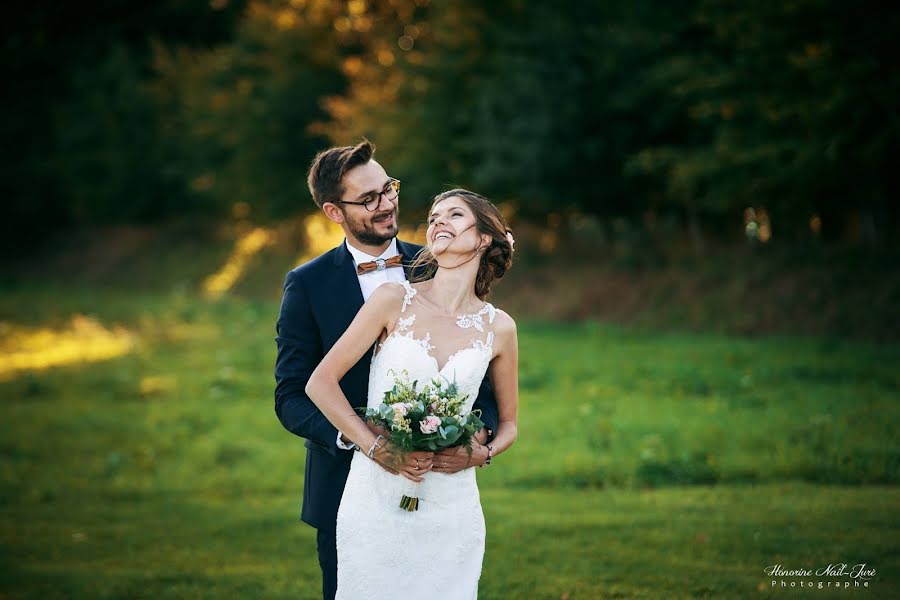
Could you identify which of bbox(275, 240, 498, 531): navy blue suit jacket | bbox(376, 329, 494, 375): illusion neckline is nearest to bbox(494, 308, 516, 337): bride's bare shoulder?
bbox(376, 329, 494, 375): illusion neckline

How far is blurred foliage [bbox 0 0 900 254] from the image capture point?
19.9 m

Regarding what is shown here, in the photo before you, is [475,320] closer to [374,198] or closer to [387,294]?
[387,294]

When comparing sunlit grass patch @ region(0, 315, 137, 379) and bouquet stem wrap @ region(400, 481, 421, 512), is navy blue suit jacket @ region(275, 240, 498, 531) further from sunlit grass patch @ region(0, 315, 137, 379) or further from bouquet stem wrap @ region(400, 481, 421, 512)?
sunlit grass patch @ region(0, 315, 137, 379)

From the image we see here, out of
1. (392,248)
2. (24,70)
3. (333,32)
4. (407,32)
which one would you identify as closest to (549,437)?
(392,248)

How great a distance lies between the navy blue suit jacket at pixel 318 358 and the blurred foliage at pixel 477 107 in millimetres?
15806

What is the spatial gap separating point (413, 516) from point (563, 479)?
6.37m

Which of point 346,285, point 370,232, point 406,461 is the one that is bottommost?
point 406,461

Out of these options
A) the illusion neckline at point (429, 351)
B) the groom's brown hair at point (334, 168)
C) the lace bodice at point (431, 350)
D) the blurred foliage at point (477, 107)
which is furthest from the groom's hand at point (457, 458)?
the blurred foliage at point (477, 107)

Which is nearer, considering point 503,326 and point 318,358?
point 503,326

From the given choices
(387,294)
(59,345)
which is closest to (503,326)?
(387,294)

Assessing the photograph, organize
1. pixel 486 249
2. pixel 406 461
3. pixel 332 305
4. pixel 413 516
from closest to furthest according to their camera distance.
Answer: pixel 406 461, pixel 413 516, pixel 486 249, pixel 332 305

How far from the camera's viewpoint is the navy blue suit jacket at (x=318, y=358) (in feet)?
16.1

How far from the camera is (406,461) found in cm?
429

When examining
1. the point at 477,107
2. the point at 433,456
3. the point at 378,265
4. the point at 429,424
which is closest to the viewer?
the point at 429,424
